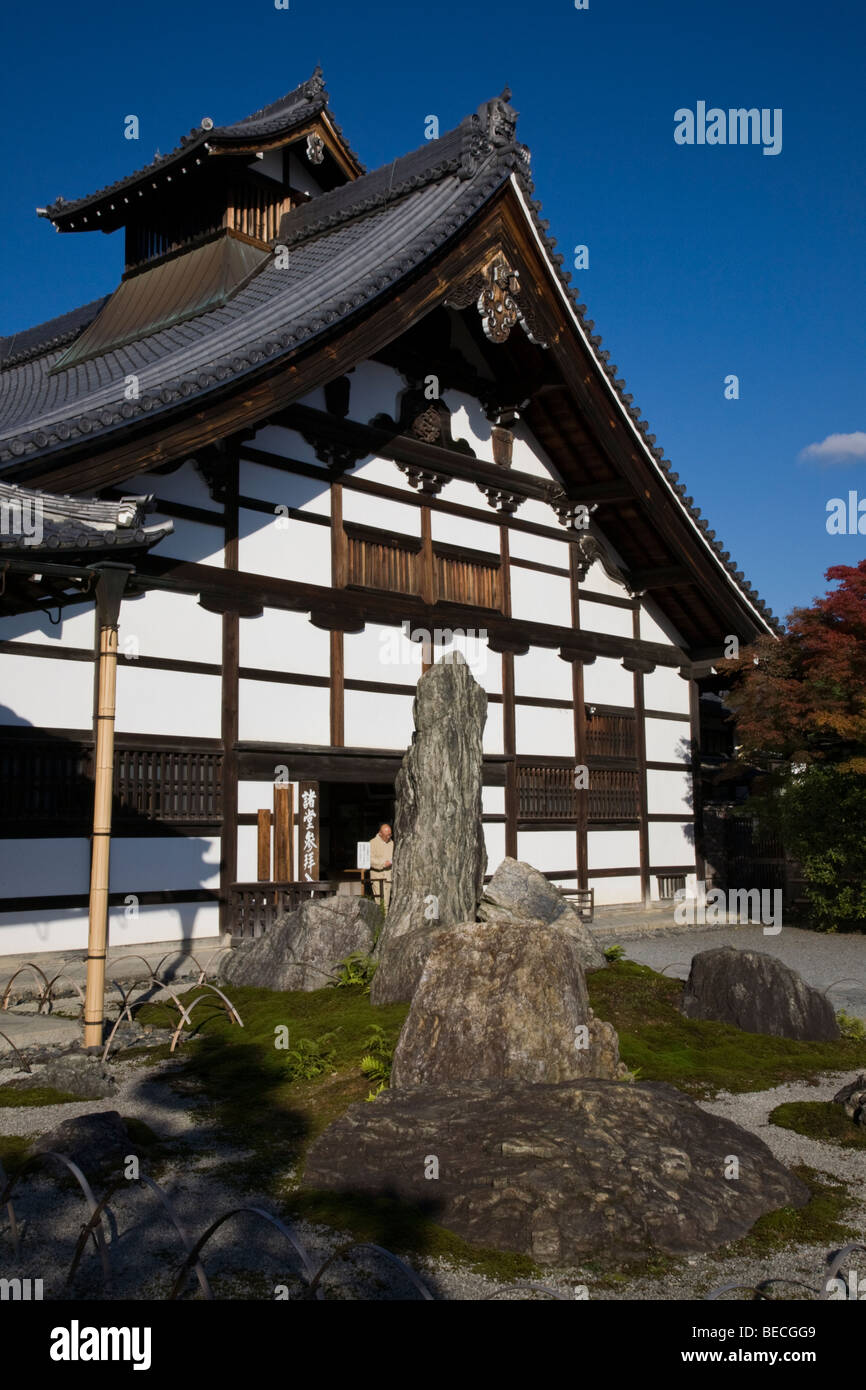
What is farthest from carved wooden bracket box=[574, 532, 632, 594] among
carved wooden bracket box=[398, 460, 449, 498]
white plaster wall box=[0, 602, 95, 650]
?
white plaster wall box=[0, 602, 95, 650]

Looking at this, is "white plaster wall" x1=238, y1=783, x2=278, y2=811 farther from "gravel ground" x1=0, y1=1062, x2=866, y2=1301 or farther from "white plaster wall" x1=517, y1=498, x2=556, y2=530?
"gravel ground" x1=0, y1=1062, x2=866, y2=1301

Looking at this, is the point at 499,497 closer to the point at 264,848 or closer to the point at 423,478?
the point at 423,478

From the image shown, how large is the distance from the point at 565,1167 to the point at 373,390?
1292 centimetres

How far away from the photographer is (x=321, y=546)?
587 inches

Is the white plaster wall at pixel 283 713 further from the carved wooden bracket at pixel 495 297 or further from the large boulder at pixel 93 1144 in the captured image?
the large boulder at pixel 93 1144

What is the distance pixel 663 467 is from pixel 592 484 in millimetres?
1287

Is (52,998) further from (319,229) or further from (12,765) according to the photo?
(319,229)

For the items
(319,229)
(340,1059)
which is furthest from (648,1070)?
(319,229)

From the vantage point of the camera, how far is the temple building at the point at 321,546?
11.7m

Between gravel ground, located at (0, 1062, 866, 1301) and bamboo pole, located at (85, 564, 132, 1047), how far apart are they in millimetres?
2556

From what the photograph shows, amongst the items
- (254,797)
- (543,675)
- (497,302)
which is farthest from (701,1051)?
(497,302)

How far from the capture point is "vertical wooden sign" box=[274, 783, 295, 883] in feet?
43.7

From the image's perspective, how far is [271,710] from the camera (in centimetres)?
1405

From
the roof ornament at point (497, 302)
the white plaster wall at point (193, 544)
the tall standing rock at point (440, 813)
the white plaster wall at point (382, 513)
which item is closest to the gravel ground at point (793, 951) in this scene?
the tall standing rock at point (440, 813)
